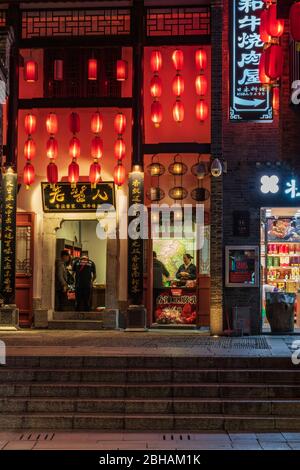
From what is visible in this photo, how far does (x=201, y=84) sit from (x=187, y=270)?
4.56 metres

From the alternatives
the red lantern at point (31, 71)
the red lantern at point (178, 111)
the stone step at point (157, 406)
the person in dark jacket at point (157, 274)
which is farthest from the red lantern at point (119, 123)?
the stone step at point (157, 406)

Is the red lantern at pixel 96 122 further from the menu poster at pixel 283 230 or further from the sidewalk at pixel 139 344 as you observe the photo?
the sidewalk at pixel 139 344

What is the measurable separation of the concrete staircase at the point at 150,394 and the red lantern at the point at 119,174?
20.6ft

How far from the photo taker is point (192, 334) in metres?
17.2

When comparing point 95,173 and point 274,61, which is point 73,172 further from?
point 274,61

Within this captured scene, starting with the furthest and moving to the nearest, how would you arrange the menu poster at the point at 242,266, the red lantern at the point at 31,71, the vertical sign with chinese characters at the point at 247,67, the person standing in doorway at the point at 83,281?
the person standing in doorway at the point at 83,281
the red lantern at the point at 31,71
the menu poster at the point at 242,266
the vertical sign with chinese characters at the point at 247,67

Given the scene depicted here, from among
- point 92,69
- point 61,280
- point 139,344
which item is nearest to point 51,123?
point 92,69

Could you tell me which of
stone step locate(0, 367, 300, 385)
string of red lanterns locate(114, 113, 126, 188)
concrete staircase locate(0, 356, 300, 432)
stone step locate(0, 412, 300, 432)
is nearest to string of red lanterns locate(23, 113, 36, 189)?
string of red lanterns locate(114, 113, 126, 188)

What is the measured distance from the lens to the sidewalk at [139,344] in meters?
13.2

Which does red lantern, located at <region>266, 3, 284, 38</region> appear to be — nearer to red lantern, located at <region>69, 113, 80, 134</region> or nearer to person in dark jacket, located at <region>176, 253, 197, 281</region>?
red lantern, located at <region>69, 113, 80, 134</region>

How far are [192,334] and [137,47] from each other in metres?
6.80

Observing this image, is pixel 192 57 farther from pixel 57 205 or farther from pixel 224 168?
pixel 57 205

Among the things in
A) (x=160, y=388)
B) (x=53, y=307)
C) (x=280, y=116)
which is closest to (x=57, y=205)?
(x=53, y=307)

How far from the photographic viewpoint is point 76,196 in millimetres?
18734
